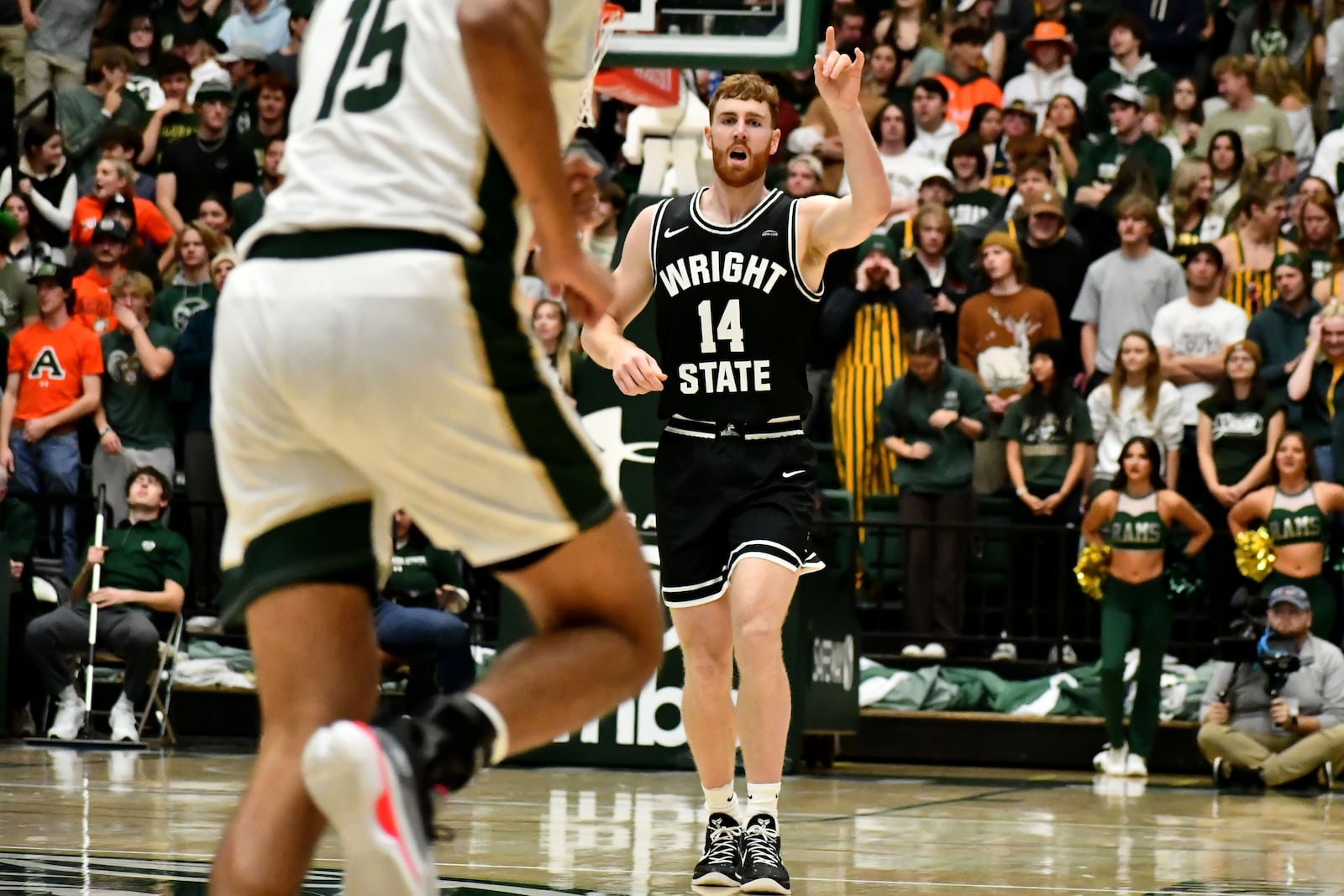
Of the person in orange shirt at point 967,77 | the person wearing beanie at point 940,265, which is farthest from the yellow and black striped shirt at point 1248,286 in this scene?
the person in orange shirt at point 967,77

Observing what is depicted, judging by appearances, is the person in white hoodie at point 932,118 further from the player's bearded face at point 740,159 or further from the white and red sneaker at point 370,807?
the white and red sneaker at point 370,807

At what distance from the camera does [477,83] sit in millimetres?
3508

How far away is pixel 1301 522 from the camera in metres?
12.3

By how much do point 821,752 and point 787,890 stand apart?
20.0 feet

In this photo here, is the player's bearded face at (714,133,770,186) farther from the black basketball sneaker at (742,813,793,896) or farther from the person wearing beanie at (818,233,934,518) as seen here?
the person wearing beanie at (818,233,934,518)

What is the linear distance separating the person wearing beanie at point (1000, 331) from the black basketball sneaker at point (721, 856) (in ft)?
24.9

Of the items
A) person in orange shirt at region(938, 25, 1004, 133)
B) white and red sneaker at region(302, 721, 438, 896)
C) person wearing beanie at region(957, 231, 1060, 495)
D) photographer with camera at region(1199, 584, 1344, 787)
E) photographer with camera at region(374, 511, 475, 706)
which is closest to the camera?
white and red sneaker at region(302, 721, 438, 896)

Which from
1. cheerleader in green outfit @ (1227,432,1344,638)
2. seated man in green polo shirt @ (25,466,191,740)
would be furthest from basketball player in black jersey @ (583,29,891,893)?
seated man in green polo shirt @ (25,466,191,740)

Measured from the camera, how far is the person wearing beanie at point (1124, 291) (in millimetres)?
14164

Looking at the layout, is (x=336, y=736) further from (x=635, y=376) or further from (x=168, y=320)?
(x=168, y=320)

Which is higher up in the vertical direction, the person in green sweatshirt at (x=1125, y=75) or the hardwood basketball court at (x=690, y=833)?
the person in green sweatshirt at (x=1125, y=75)

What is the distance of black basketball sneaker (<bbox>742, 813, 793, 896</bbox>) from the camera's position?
6262mm

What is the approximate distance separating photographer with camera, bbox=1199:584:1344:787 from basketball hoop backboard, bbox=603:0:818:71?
184 inches

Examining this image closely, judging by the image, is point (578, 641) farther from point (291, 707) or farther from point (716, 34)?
point (716, 34)
